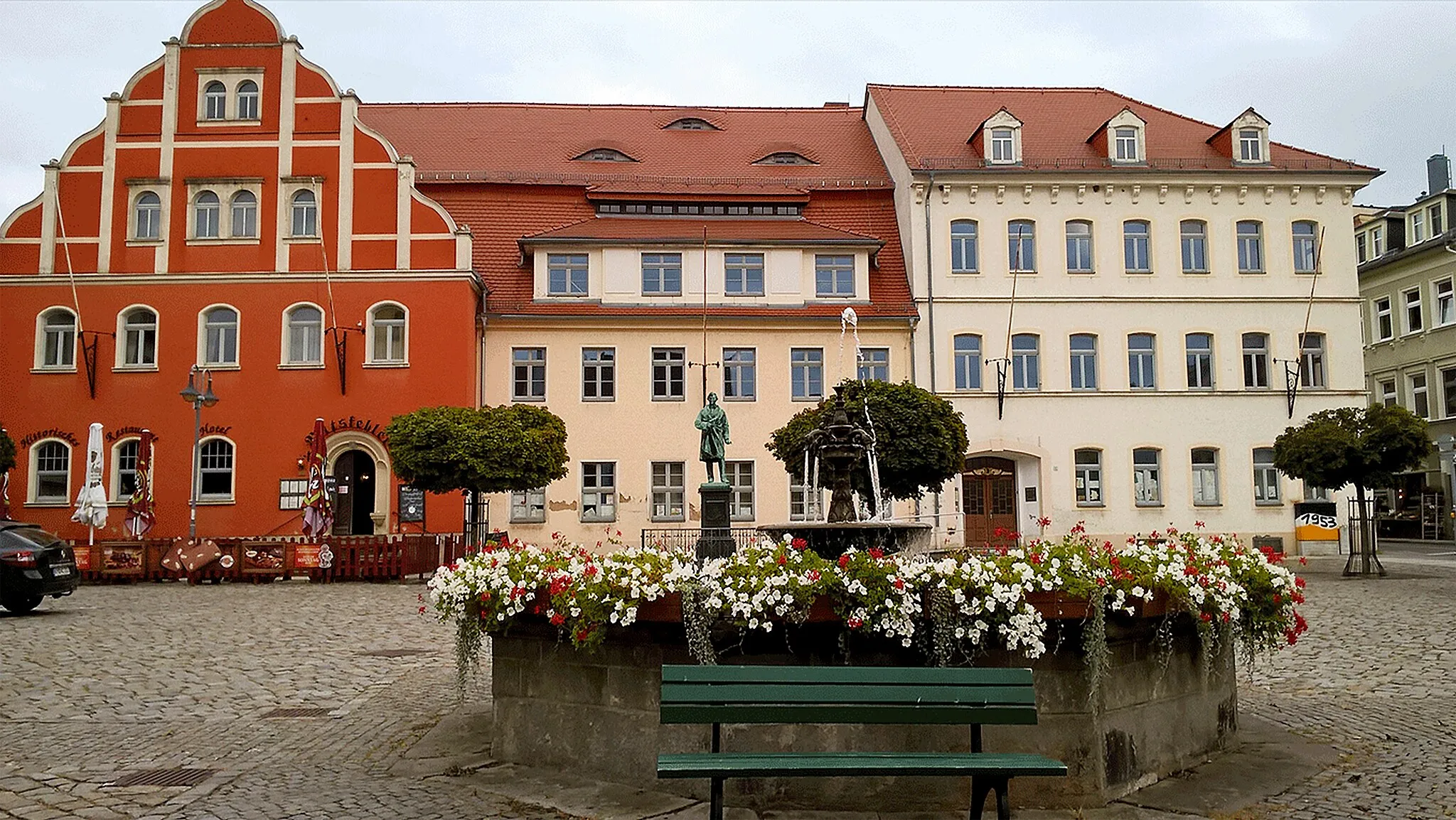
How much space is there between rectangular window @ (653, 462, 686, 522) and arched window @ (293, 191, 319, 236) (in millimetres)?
9980

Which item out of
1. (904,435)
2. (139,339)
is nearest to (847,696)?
(904,435)

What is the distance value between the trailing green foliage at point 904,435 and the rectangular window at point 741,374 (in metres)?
6.70

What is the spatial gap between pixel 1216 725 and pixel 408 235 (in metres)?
23.6

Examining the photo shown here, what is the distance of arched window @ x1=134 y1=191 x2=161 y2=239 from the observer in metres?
27.1

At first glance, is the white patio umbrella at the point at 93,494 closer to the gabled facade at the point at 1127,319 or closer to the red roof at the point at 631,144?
the red roof at the point at 631,144

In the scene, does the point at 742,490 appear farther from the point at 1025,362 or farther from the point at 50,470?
the point at 50,470

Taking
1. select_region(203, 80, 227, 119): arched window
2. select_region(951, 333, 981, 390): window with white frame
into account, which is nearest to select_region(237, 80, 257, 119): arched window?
select_region(203, 80, 227, 119): arched window

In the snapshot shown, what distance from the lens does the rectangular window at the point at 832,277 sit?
29.4m

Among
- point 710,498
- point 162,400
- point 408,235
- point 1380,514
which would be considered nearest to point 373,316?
point 408,235

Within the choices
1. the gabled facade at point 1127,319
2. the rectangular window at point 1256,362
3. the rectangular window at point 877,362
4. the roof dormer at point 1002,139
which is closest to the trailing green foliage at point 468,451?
the rectangular window at point 877,362

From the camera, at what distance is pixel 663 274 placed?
29.1 meters

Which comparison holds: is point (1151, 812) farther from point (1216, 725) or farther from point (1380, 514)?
point (1380, 514)

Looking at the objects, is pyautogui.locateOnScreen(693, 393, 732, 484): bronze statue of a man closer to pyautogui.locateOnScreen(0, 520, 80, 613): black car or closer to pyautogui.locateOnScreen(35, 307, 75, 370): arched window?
pyautogui.locateOnScreen(0, 520, 80, 613): black car

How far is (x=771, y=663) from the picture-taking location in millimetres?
5730
